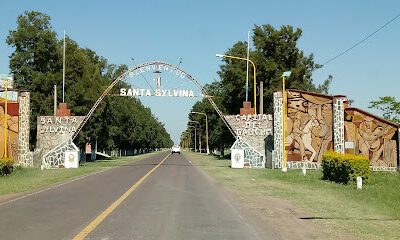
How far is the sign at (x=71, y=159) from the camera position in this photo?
4203 centimetres

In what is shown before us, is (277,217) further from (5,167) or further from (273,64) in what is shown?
(273,64)

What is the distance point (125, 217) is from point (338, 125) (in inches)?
1085

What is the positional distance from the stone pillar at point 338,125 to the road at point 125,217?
20554 mm

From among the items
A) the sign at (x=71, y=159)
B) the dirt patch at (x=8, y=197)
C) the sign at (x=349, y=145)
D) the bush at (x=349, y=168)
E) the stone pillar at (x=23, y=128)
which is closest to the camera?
the dirt patch at (x=8, y=197)

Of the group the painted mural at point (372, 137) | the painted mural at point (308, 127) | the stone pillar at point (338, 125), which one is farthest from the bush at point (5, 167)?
the painted mural at point (372, 137)

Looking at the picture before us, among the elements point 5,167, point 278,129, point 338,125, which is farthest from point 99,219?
point 338,125

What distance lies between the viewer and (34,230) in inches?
407

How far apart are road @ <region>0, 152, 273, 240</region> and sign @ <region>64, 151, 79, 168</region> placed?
77.0ft

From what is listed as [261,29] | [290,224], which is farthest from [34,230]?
[261,29]

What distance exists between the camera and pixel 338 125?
37.0 m

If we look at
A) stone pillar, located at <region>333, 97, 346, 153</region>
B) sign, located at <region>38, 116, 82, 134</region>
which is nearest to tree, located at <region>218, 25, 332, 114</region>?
stone pillar, located at <region>333, 97, 346, 153</region>

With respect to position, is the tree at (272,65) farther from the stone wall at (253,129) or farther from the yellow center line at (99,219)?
the yellow center line at (99,219)

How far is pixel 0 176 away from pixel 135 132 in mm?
71737

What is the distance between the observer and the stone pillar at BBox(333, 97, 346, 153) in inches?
1453
